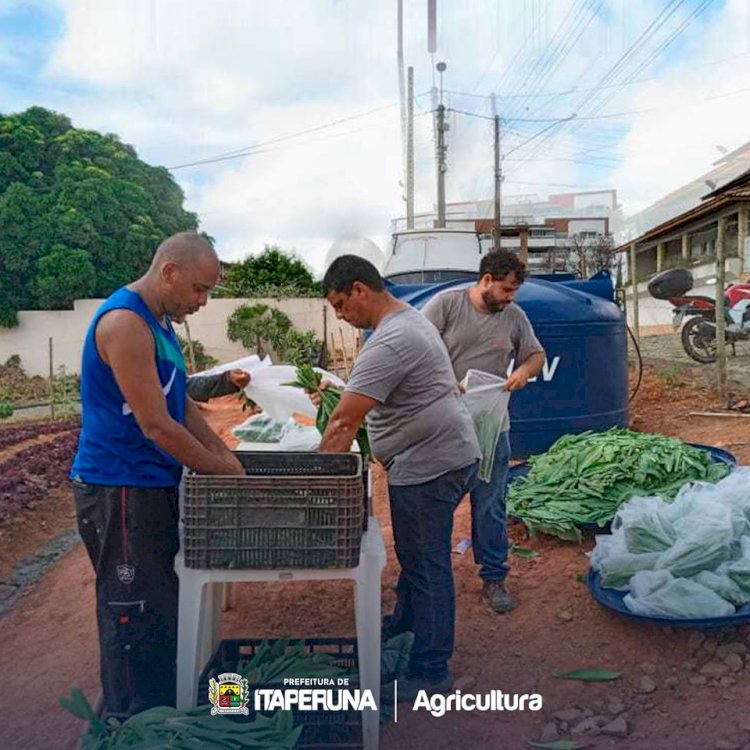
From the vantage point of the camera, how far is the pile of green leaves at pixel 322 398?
3.26 meters

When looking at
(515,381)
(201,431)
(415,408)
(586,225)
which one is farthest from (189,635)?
(586,225)

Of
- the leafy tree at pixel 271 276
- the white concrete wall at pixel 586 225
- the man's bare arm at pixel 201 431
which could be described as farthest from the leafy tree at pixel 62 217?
the man's bare arm at pixel 201 431

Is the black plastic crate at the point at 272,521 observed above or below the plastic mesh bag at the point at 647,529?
above

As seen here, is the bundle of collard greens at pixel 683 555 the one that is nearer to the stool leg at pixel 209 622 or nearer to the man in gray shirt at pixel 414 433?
the man in gray shirt at pixel 414 433

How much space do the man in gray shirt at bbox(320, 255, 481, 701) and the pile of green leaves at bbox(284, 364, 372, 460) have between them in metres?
0.44

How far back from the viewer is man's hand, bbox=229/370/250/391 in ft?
10.00

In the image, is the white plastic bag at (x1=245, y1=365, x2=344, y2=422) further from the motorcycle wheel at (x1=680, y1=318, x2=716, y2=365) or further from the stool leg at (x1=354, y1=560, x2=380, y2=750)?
the motorcycle wheel at (x1=680, y1=318, x2=716, y2=365)

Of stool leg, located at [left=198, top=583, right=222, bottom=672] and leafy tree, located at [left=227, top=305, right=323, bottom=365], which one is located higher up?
leafy tree, located at [left=227, top=305, right=323, bottom=365]

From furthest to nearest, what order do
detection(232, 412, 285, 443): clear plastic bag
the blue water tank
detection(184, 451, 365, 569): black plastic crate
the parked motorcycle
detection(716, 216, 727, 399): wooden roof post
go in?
1. the parked motorcycle
2. detection(716, 216, 727, 399): wooden roof post
3. the blue water tank
4. detection(232, 412, 285, 443): clear plastic bag
5. detection(184, 451, 365, 569): black plastic crate

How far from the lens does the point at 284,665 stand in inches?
99.7

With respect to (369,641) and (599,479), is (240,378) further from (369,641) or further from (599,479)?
(599,479)

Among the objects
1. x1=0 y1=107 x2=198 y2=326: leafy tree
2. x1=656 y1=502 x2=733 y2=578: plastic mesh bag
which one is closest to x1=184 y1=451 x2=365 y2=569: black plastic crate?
x1=656 y1=502 x2=733 y2=578: plastic mesh bag

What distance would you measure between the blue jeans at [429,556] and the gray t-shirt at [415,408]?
2.7 inches

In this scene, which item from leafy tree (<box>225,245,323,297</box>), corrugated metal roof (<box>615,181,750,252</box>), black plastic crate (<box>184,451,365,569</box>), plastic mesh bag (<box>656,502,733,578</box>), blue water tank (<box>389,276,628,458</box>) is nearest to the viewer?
black plastic crate (<box>184,451,365,569</box>)
